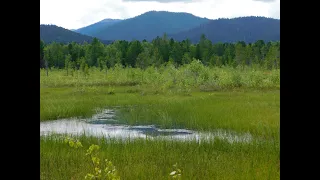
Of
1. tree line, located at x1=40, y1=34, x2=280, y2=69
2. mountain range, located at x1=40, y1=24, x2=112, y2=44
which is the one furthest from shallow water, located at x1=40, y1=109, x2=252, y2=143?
mountain range, located at x1=40, y1=24, x2=112, y2=44

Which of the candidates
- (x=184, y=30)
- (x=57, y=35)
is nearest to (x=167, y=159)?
(x=57, y=35)

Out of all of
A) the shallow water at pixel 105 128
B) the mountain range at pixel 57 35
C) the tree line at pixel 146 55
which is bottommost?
the shallow water at pixel 105 128

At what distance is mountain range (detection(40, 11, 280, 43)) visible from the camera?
6819 cm

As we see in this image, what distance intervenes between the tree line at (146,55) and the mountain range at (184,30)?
12.0 feet

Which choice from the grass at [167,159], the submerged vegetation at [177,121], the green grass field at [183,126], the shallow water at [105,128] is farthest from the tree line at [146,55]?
the grass at [167,159]

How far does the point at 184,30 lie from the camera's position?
8631 cm

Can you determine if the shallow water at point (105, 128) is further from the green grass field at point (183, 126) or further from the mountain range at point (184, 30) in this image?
the mountain range at point (184, 30)

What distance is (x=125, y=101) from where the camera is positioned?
669 inches

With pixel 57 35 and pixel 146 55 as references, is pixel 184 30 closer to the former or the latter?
pixel 57 35

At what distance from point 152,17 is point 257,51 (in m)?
71.6

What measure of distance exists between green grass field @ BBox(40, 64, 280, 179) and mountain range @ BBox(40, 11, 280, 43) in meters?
17.7

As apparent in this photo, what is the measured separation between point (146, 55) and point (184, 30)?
52.1m

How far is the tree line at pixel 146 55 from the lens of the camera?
35.1m

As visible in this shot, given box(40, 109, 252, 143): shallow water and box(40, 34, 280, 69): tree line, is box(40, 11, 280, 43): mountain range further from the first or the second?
box(40, 109, 252, 143): shallow water
